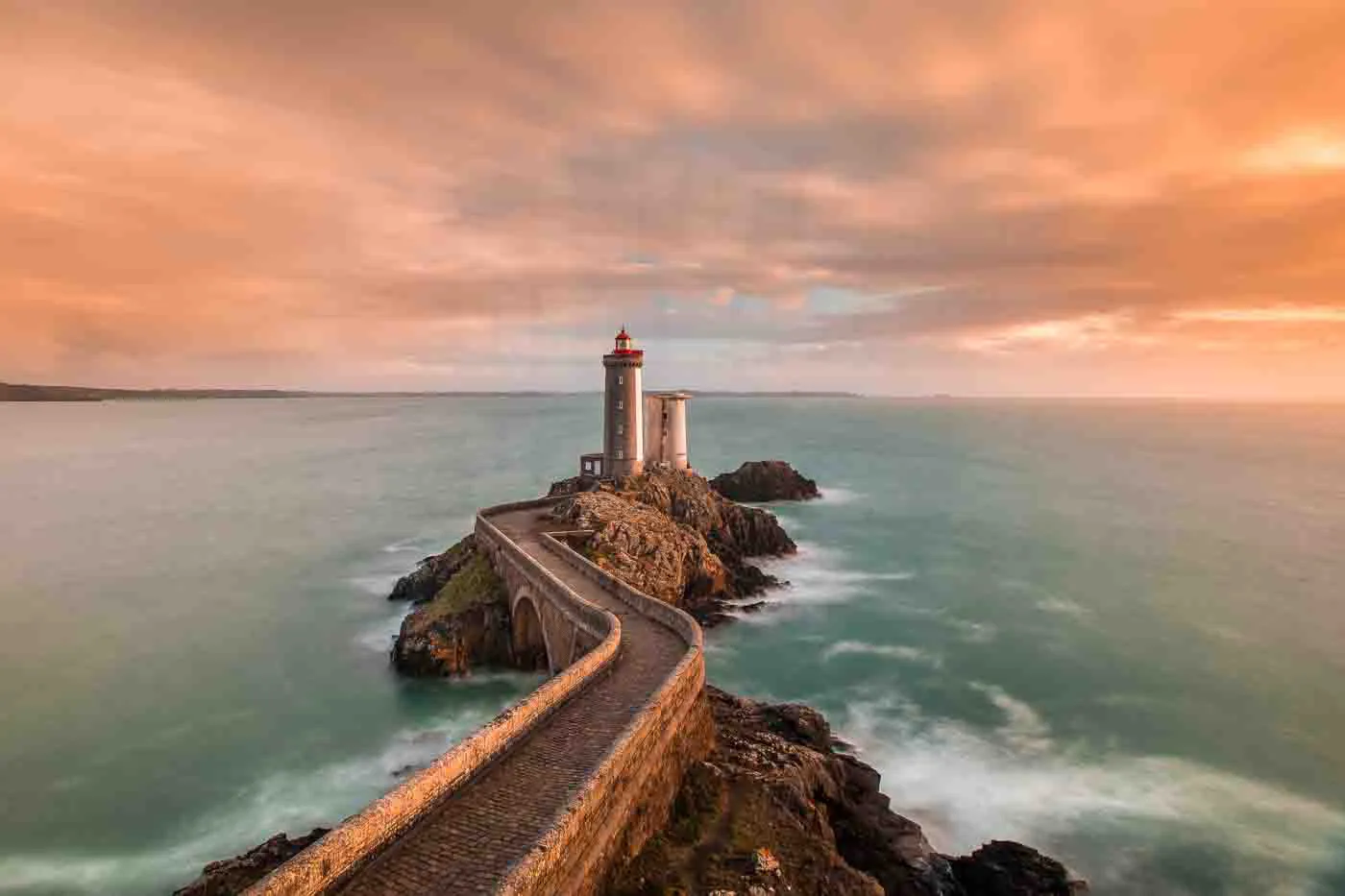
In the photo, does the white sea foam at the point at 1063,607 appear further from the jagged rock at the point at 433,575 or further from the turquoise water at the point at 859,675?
the jagged rock at the point at 433,575

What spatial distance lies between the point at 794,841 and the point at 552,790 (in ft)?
15.9

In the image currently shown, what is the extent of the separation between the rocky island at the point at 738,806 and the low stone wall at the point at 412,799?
289 centimetres

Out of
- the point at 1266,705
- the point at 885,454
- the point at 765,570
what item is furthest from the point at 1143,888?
the point at 885,454

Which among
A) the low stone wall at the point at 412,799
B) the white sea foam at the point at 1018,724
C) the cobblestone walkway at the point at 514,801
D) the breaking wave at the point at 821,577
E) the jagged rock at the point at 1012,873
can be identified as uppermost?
the low stone wall at the point at 412,799

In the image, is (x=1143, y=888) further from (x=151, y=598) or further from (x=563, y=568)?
(x=151, y=598)

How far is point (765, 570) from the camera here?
39875mm

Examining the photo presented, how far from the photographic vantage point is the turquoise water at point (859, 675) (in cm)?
1884

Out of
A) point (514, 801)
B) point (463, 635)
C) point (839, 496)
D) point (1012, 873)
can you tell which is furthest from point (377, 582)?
point (839, 496)

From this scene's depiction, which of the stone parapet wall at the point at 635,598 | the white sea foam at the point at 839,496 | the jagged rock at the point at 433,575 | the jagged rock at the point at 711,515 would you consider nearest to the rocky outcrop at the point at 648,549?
the stone parapet wall at the point at 635,598

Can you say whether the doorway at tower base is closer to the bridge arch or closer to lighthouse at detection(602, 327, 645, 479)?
lighthouse at detection(602, 327, 645, 479)

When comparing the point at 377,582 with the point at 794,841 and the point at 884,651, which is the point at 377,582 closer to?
the point at 884,651

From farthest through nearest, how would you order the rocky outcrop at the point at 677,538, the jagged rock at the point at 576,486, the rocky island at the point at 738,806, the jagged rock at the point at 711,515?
the jagged rock at the point at 576,486
the jagged rock at the point at 711,515
the rocky outcrop at the point at 677,538
the rocky island at the point at 738,806

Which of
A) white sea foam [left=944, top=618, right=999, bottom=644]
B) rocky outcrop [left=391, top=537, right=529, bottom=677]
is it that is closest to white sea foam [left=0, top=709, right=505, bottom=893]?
rocky outcrop [left=391, top=537, right=529, bottom=677]

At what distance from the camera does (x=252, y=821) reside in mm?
18969
